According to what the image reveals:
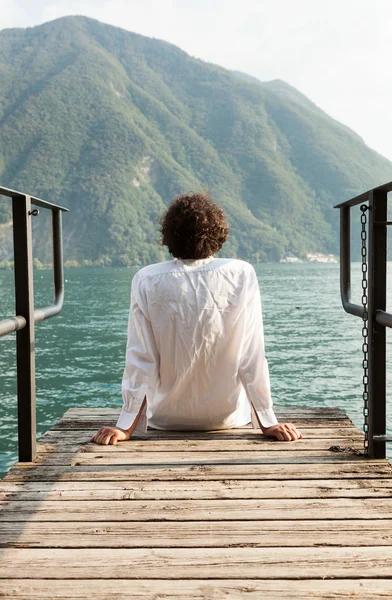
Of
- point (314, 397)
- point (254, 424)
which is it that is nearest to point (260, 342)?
point (254, 424)

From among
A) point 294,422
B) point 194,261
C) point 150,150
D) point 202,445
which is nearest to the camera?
point 202,445

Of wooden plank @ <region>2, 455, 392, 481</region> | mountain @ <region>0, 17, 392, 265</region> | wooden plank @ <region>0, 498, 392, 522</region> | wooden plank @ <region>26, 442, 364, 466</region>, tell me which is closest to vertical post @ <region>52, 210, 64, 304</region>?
wooden plank @ <region>26, 442, 364, 466</region>

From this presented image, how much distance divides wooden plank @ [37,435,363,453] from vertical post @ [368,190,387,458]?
0.58 feet

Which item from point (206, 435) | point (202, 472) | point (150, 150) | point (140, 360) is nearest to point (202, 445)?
point (206, 435)

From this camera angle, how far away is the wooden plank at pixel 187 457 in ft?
8.49

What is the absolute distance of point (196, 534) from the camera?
189cm

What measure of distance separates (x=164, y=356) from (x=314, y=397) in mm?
11247

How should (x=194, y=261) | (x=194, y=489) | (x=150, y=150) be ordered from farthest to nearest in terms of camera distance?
(x=150, y=150) < (x=194, y=261) < (x=194, y=489)

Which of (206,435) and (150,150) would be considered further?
(150,150)

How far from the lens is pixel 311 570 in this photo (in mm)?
1672

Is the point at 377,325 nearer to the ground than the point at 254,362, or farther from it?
farther from it

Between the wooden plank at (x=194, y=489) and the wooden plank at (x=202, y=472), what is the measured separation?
45mm

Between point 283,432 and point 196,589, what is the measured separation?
138 cm

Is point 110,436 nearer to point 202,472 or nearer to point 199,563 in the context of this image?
point 202,472
